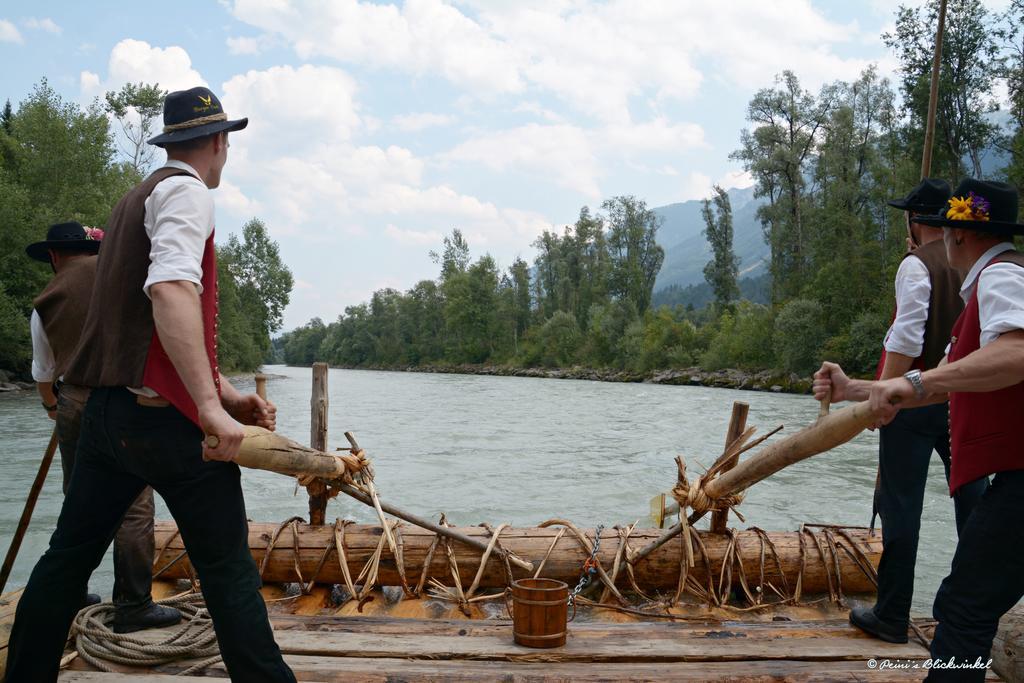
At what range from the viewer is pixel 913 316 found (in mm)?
3604

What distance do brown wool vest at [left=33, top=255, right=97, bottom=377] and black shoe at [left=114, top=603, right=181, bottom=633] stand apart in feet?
4.05

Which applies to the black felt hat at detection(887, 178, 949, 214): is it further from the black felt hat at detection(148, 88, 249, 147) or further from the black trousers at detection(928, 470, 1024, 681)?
the black felt hat at detection(148, 88, 249, 147)

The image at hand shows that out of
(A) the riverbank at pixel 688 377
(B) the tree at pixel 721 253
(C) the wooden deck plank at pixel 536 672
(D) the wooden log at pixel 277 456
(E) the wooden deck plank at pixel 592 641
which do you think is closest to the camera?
(D) the wooden log at pixel 277 456

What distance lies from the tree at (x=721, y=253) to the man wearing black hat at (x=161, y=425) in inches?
2215

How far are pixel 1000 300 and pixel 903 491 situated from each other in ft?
5.02

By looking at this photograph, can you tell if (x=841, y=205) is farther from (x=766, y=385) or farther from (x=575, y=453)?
(x=575, y=453)

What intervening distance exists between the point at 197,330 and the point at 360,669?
5.23ft

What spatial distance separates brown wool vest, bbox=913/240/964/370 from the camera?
3623 mm

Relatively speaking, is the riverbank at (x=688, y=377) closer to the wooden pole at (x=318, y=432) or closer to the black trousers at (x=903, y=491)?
the wooden pole at (x=318, y=432)

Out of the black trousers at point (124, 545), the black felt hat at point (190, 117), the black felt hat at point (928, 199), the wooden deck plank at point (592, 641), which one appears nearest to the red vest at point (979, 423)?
the wooden deck plank at point (592, 641)

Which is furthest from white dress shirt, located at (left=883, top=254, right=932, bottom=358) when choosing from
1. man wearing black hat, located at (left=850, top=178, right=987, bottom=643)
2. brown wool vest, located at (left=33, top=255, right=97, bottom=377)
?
brown wool vest, located at (left=33, top=255, right=97, bottom=377)

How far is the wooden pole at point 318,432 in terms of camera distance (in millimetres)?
5023

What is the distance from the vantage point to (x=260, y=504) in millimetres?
9750

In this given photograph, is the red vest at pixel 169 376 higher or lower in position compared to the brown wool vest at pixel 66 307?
lower
